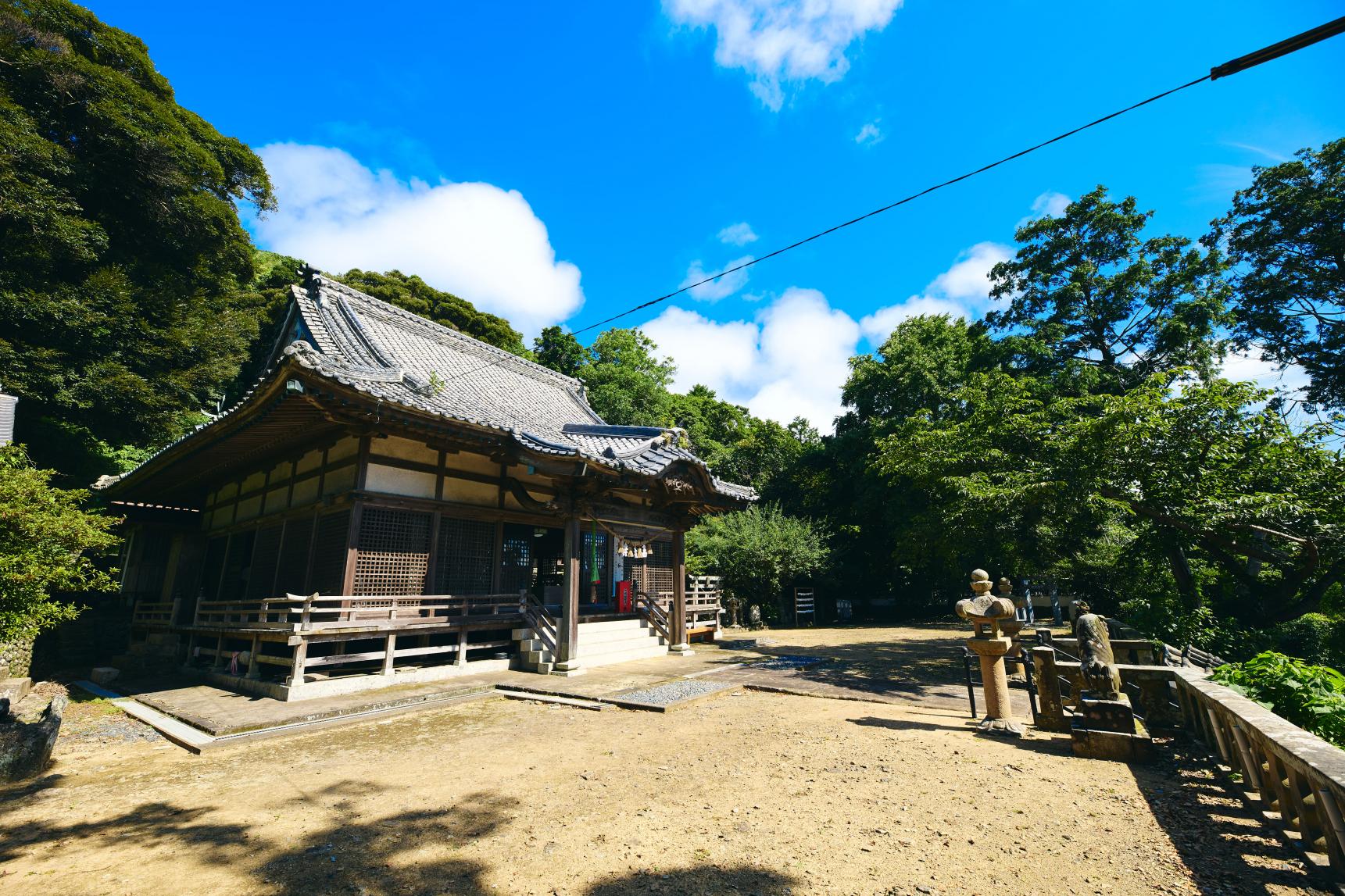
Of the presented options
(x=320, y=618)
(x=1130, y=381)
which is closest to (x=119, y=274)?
(x=320, y=618)

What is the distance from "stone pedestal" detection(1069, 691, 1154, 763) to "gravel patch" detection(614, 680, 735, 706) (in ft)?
14.7

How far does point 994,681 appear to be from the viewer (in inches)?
244

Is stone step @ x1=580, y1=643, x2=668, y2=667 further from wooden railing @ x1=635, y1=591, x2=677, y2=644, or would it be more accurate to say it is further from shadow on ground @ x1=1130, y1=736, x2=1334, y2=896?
shadow on ground @ x1=1130, y1=736, x2=1334, y2=896

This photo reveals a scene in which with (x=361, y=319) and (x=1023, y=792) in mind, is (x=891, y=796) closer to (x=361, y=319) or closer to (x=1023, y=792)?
(x=1023, y=792)

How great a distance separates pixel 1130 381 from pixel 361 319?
26.9 meters

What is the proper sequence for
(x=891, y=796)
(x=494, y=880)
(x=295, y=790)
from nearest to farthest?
(x=494, y=880), (x=891, y=796), (x=295, y=790)

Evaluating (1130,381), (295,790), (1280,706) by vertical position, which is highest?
(1130,381)

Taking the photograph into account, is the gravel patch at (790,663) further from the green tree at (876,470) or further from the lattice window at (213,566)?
the lattice window at (213,566)

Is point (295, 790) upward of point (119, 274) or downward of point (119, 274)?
downward

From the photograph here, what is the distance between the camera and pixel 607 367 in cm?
2983

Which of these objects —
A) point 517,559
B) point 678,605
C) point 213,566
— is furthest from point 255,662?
point 678,605

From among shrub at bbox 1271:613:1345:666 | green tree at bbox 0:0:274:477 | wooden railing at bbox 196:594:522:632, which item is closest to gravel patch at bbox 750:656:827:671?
wooden railing at bbox 196:594:522:632

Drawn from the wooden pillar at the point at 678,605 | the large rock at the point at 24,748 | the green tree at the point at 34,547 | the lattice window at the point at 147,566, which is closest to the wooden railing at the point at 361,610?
the green tree at the point at 34,547

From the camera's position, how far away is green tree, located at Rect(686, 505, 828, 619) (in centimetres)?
2166
